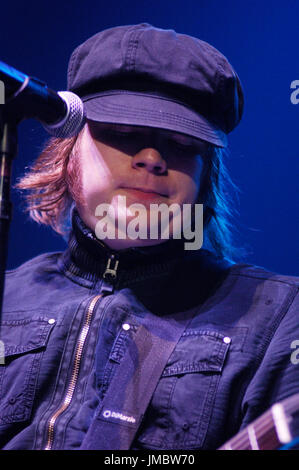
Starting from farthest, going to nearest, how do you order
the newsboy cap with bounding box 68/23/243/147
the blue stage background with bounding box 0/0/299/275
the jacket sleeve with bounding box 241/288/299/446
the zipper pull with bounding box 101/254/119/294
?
the blue stage background with bounding box 0/0/299/275 → the zipper pull with bounding box 101/254/119/294 → the newsboy cap with bounding box 68/23/243/147 → the jacket sleeve with bounding box 241/288/299/446

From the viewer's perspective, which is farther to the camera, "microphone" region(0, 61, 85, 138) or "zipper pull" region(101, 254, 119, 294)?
"zipper pull" region(101, 254, 119, 294)

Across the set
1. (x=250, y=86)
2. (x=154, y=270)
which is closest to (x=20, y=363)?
(x=154, y=270)

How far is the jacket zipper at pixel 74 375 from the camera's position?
130 cm

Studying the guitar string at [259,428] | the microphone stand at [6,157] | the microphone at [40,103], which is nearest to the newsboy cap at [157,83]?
the microphone at [40,103]

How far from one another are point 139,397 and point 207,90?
0.77 m

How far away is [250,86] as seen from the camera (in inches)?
90.1

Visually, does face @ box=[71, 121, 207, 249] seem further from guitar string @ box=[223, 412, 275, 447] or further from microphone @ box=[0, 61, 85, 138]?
guitar string @ box=[223, 412, 275, 447]

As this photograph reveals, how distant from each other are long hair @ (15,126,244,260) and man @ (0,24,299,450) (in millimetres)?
52

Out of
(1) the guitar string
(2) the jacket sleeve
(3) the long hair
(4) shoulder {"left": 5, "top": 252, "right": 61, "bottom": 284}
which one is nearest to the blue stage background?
(3) the long hair

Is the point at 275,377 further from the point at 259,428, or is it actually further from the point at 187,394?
the point at 259,428

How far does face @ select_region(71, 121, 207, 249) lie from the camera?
1.43 m

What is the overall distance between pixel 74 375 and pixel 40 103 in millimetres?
697

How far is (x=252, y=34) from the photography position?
2.31 meters

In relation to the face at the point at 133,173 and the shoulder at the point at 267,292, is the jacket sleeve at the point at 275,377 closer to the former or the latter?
the shoulder at the point at 267,292
